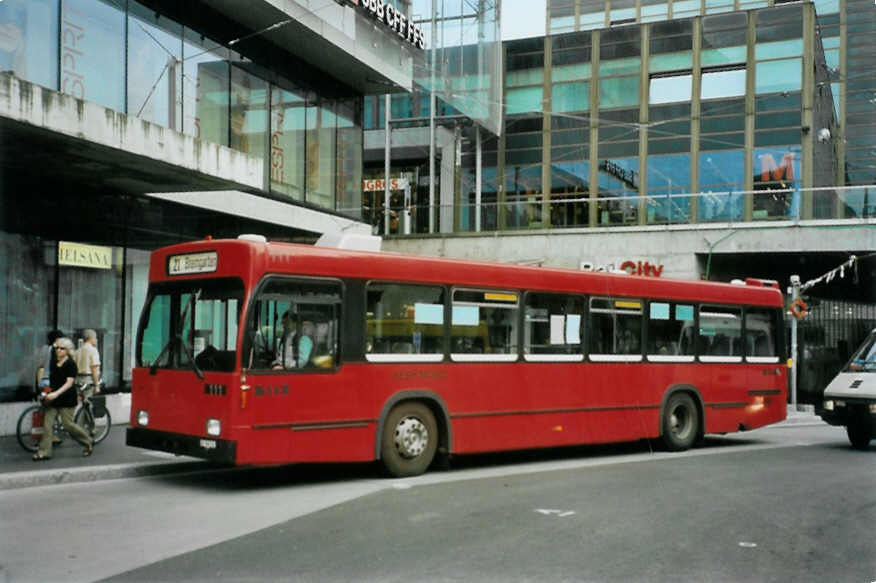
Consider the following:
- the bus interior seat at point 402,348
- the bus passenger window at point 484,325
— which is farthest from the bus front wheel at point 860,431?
the bus interior seat at point 402,348

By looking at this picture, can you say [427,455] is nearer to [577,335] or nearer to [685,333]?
[577,335]

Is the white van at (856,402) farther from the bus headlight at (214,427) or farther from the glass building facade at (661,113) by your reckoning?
the glass building facade at (661,113)

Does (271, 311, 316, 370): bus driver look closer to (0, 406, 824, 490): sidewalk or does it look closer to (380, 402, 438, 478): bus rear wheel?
(380, 402, 438, 478): bus rear wheel

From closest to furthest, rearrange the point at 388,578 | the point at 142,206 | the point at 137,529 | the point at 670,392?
1. the point at 388,578
2. the point at 137,529
3. the point at 670,392
4. the point at 142,206

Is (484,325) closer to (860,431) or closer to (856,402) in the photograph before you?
(856,402)

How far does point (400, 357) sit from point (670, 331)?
5.54 metres

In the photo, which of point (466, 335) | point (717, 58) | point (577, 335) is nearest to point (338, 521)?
point (466, 335)

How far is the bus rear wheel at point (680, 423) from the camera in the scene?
1498 cm

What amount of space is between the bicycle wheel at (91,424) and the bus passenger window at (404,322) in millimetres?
4864

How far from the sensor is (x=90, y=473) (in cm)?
1091

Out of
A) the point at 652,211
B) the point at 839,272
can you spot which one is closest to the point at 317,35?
the point at 652,211

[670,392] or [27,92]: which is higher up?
[27,92]

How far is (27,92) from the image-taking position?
35.4 feet

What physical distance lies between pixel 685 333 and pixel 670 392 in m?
1.05
